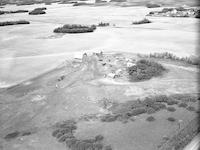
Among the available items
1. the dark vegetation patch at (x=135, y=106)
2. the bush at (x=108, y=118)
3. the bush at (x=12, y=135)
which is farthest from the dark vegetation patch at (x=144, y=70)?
the bush at (x=12, y=135)

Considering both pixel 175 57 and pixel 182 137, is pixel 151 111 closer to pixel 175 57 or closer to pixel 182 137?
pixel 182 137

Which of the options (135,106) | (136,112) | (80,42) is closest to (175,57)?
(135,106)

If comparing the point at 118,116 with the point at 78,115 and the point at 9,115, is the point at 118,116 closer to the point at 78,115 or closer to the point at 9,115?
the point at 78,115

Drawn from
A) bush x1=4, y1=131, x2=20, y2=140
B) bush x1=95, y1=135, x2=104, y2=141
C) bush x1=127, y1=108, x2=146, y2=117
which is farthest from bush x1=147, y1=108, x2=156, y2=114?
bush x1=4, y1=131, x2=20, y2=140

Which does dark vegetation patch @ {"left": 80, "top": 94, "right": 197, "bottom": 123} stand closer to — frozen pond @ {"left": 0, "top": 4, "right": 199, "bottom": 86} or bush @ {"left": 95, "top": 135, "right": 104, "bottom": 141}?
bush @ {"left": 95, "top": 135, "right": 104, "bottom": 141}

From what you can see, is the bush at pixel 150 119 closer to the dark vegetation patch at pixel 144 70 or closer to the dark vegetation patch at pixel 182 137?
the dark vegetation patch at pixel 182 137
